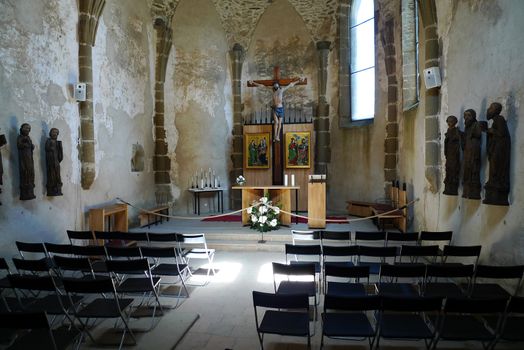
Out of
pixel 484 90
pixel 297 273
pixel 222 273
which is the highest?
pixel 484 90

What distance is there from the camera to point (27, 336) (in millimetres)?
3701

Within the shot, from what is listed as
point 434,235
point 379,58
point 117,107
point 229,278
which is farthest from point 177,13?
point 434,235

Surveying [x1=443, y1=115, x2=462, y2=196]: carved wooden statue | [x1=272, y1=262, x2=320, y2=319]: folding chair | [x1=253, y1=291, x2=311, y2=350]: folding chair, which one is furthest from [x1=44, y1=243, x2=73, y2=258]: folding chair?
[x1=443, y1=115, x2=462, y2=196]: carved wooden statue

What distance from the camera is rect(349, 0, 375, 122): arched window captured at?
39.8ft

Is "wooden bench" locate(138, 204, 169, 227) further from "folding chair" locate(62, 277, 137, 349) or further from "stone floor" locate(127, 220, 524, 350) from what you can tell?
"folding chair" locate(62, 277, 137, 349)

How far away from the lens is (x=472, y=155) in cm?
573

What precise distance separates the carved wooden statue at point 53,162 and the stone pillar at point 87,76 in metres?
1.14

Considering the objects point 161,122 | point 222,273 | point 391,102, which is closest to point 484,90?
point 391,102

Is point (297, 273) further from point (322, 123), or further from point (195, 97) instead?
point (195, 97)

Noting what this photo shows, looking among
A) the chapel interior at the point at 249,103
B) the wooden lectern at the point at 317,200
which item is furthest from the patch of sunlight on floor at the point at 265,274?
the wooden lectern at the point at 317,200

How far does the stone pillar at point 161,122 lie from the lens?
39.8 feet

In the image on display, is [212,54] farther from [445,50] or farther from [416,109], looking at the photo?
[445,50]

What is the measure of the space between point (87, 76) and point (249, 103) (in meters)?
6.61

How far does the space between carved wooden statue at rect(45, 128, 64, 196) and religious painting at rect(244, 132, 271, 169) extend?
22.2 feet
